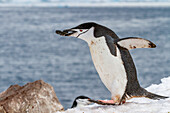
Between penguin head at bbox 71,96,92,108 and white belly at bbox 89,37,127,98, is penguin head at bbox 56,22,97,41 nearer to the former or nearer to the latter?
white belly at bbox 89,37,127,98

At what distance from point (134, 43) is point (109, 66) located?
0.47m

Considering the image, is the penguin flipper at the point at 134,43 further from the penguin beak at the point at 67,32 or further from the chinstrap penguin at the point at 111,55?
the penguin beak at the point at 67,32

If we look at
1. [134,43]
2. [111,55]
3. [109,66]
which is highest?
[134,43]

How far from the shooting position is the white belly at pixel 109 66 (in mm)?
4410

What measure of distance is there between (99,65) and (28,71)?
18.5 m

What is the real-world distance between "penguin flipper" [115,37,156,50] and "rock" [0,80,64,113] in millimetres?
1606

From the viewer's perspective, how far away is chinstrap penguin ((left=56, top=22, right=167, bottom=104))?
4414 millimetres

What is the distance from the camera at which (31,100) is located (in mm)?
5098

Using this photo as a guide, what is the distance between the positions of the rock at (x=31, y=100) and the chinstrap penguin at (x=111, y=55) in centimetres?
122

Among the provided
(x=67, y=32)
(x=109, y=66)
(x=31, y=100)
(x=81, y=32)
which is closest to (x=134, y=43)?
(x=109, y=66)

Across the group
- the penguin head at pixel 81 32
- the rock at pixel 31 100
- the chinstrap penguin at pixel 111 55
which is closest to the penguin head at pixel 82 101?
the chinstrap penguin at pixel 111 55

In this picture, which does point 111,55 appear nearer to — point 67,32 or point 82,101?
point 67,32

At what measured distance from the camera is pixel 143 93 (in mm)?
4660

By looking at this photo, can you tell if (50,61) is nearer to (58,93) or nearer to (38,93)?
(58,93)
